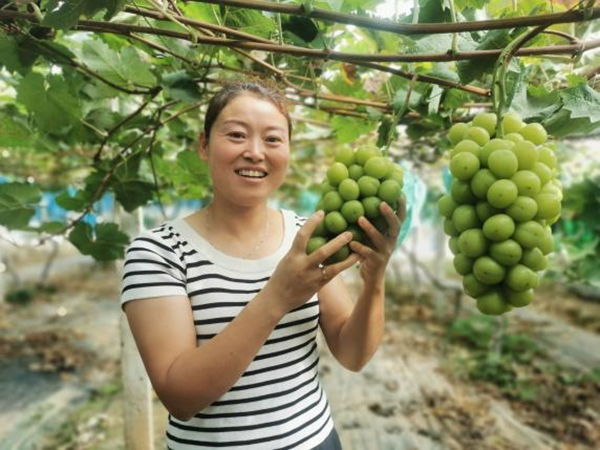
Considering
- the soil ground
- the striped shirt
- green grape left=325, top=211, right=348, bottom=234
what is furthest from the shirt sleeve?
the soil ground

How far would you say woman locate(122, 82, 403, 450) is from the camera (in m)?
1.01

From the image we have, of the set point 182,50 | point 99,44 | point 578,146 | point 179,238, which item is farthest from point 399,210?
point 578,146

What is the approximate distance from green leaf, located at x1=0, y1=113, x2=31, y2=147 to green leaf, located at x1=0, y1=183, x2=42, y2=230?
21 centimetres

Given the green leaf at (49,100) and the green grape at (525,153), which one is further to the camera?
the green leaf at (49,100)

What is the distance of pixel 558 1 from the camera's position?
111 cm

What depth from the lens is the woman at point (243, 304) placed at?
1009 mm

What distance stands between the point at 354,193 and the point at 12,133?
1.46 metres

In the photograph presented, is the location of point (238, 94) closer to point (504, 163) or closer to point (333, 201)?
point (333, 201)

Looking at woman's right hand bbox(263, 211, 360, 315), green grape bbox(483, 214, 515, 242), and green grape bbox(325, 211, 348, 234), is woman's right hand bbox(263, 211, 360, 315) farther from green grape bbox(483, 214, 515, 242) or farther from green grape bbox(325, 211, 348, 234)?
green grape bbox(483, 214, 515, 242)

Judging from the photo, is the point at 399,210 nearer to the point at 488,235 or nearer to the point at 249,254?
the point at 488,235

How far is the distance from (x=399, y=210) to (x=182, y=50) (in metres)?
0.87

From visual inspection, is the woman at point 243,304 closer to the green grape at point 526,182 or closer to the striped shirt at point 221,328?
the striped shirt at point 221,328

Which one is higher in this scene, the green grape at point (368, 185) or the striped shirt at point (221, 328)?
the green grape at point (368, 185)

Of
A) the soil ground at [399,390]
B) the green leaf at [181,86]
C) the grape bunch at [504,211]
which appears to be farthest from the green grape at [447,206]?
the soil ground at [399,390]
